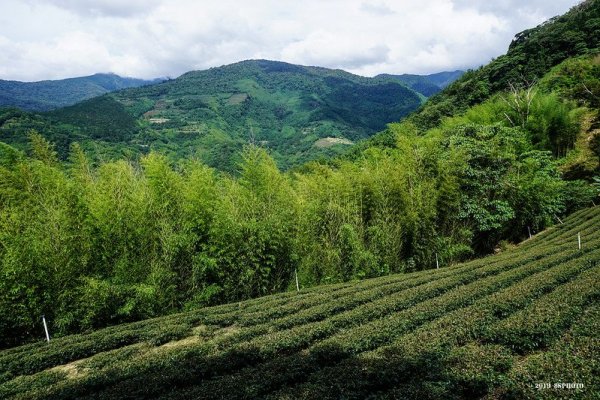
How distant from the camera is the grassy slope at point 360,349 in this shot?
5.87 meters

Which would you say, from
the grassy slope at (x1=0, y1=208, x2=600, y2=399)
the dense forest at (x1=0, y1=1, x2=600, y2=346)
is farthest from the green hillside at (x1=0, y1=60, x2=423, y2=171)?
the grassy slope at (x1=0, y1=208, x2=600, y2=399)

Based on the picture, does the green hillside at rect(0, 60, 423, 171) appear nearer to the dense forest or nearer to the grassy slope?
the dense forest

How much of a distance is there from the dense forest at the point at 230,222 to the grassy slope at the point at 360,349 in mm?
2084

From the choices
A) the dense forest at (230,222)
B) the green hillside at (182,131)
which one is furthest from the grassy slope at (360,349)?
the green hillside at (182,131)

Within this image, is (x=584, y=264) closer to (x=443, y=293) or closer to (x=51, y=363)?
(x=443, y=293)

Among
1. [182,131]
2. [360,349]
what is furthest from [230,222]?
[182,131]

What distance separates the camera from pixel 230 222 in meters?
15.7

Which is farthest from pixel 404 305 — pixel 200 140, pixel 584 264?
pixel 200 140

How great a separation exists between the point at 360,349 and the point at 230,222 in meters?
9.09

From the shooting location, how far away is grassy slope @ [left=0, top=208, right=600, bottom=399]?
5874 mm

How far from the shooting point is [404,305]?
1123cm

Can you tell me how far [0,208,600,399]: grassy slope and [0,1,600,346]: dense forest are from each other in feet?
6.84

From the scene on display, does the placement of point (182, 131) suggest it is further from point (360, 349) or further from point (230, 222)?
point (360, 349)

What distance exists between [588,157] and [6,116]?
12576cm
